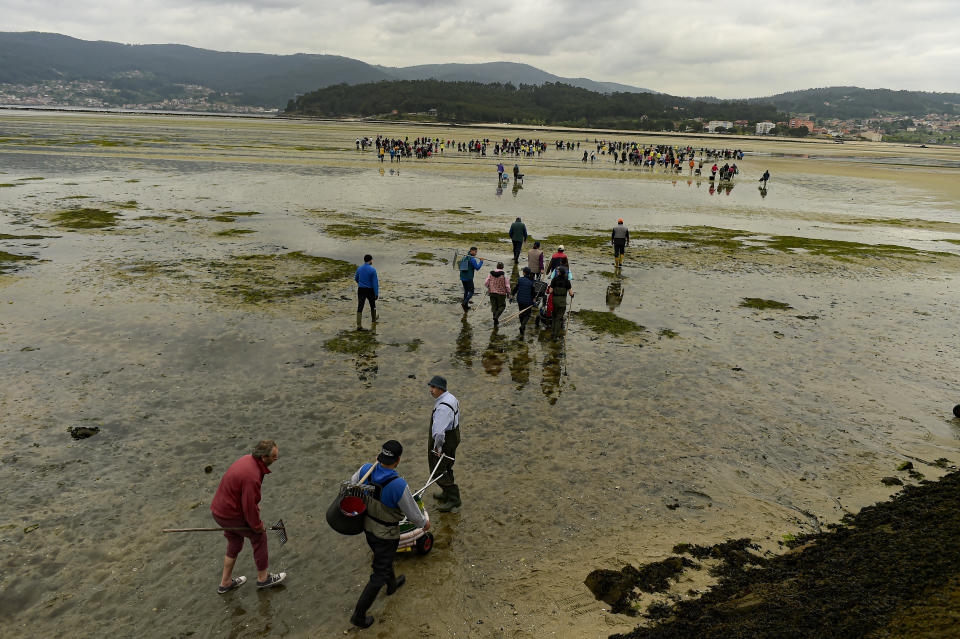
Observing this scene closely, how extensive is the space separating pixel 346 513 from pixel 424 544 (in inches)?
65.6

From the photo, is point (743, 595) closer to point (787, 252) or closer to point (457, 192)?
point (787, 252)

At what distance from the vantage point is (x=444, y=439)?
23.3 feet

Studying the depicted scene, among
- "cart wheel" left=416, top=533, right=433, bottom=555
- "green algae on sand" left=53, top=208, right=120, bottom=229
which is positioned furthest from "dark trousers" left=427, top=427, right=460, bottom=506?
"green algae on sand" left=53, top=208, right=120, bottom=229

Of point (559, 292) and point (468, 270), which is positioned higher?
point (468, 270)

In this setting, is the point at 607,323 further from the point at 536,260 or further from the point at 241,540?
the point at 241,540

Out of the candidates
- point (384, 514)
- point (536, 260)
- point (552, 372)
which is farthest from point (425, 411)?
point (536, 260)

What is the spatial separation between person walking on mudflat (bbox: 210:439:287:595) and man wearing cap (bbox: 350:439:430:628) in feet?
3.49

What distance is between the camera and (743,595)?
5.56 metres

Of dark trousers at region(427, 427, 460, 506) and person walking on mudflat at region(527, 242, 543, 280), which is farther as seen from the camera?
person walking on mudflat at region(527, 242, 543, 280)

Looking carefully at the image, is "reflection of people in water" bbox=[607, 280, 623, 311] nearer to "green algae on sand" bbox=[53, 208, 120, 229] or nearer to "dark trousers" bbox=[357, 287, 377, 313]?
"dark trousers" bbox=[357, 287, 377, 313]

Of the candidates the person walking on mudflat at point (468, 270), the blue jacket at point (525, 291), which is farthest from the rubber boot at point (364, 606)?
the person walking on mudflat at point (468, 270)

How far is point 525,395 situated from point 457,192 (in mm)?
31665

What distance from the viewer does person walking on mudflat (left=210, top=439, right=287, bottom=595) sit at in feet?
17.9

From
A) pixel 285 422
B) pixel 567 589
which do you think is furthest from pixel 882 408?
pixel 285 422
